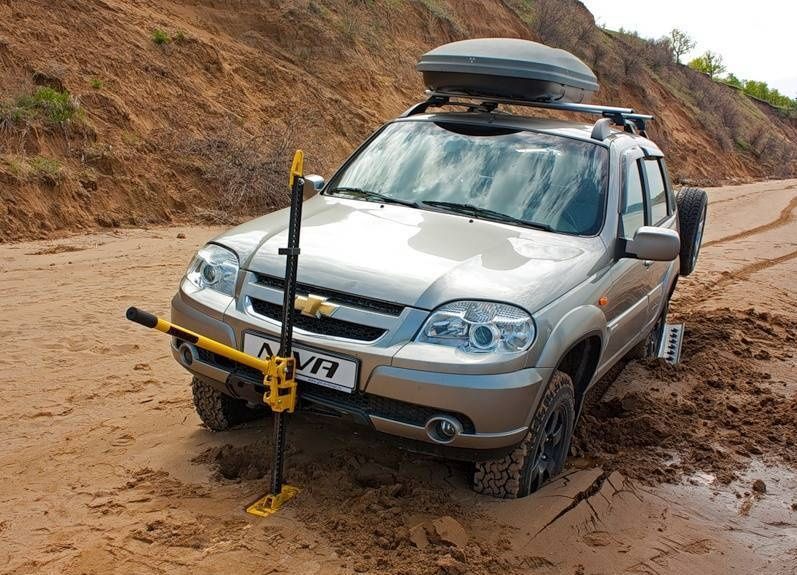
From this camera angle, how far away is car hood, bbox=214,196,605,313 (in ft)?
12.2

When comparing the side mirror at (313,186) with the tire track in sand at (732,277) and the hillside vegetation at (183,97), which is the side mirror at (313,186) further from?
the hillside vegetation at (183,97)

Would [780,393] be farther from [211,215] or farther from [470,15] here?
[470,15]

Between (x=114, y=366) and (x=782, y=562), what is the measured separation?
4032 mm

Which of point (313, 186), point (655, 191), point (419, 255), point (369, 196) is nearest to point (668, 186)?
point (655, 191)

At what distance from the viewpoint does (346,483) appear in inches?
158

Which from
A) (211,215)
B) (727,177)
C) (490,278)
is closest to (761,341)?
(490,278)

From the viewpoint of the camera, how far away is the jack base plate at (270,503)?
371 centimetres

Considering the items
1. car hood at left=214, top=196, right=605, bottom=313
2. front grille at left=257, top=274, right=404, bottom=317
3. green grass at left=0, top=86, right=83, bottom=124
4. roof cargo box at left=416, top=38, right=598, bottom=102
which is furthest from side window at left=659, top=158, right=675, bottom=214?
green grass at left=0, top=86, right=83, bottom=124

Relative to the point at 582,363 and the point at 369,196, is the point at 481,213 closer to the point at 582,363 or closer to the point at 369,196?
the point at 369,196

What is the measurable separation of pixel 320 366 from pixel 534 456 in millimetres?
1059

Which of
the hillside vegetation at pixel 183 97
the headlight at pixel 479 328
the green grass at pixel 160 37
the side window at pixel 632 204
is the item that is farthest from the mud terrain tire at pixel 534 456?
the green grass at pixel 160 37

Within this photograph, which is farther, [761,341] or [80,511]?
[761,341]

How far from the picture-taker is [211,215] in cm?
1149

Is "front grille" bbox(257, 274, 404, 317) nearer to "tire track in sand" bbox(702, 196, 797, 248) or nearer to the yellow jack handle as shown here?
the yellow jack handle
